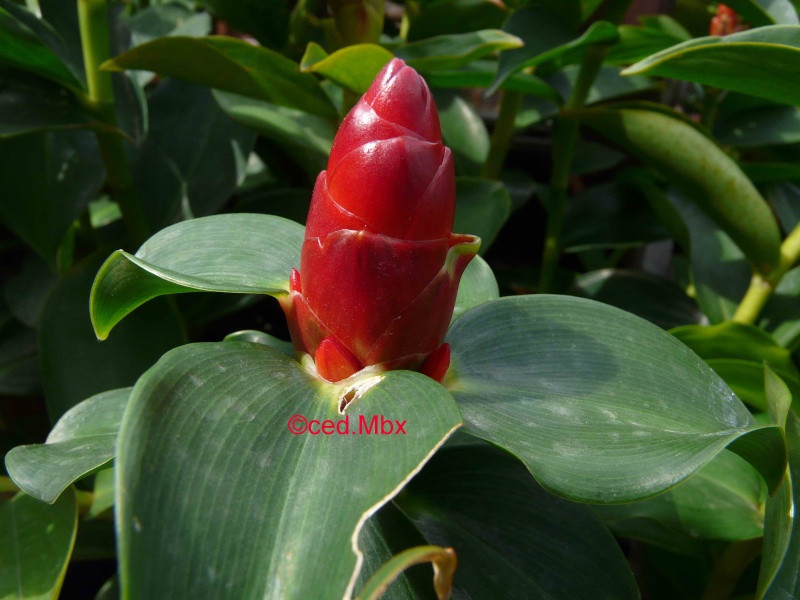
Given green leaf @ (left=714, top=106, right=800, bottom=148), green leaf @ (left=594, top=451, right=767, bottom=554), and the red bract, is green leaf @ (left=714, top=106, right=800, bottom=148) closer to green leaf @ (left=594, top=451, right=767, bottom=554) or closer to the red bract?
green leaf @ (left=594, top=451, right=767, bottom=554)

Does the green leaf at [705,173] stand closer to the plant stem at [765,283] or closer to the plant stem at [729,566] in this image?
the plant stem at [765,283]

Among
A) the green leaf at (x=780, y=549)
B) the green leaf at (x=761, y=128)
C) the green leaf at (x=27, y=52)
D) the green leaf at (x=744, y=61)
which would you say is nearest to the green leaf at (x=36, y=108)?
the green leaf at (x=27, y=52)

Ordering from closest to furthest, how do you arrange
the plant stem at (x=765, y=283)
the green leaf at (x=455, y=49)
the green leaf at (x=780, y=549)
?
the green leaf at (x=780, y=549) → the green leaf at (x=455, y=49) → the plant stem at (x=765, y=283)

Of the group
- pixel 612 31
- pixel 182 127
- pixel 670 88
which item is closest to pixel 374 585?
pixel 612 31

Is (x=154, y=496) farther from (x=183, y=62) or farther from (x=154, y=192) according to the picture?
(x=154, y=192)

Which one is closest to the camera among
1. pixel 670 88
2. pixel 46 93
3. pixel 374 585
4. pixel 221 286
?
pixel 374 585

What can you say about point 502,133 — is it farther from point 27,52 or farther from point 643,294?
point 27,52

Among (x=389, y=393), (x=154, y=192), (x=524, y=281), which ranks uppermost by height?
(x=389, y=393)
